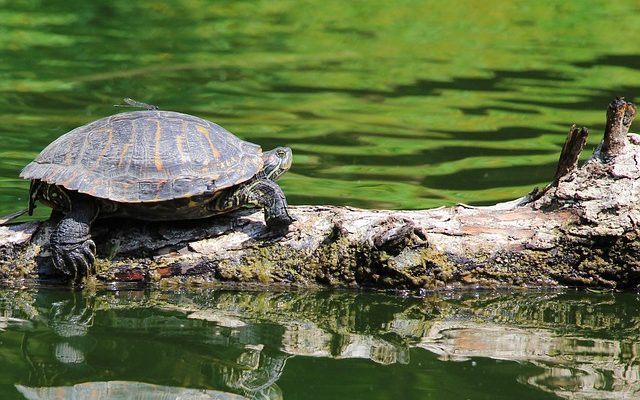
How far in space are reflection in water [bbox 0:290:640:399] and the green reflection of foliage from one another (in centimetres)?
296

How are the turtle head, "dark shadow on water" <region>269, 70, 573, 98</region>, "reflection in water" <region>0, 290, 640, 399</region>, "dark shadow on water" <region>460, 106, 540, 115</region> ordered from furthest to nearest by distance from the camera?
"dark shadow on water" <region>269, 70, 573, 98</region> < "dark shadow on water" <region>460, 106, 540, 115</region> < the turtle head < "reflection in water" <region>0, 290, 640, 399</region>

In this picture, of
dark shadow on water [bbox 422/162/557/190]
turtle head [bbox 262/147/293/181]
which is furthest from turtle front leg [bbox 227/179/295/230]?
dark shadow on water [bbox 422/162/557/190]

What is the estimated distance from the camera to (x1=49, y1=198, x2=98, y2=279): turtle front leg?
591 centimetres

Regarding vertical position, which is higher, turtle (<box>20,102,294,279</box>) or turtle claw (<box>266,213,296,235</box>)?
turtle (<box>20,102,294,279</box>)

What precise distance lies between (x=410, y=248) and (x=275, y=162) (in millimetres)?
1185

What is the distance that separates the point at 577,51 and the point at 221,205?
41.3ft

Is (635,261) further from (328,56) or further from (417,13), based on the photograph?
(417,13)

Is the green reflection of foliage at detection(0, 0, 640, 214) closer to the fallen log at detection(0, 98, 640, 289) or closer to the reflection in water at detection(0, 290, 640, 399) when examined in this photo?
the fallen log at detection(0, 98, 640, 289)

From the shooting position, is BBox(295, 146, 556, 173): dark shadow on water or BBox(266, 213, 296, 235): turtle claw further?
BBox(295, 146, 556, 173): dark shadow on water

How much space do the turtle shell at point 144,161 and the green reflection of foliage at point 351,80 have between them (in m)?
2.64

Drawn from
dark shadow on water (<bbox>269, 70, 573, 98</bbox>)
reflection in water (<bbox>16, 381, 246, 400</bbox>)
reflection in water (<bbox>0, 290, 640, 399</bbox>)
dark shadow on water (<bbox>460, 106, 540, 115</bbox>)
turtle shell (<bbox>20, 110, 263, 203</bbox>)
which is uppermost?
dark shadow on water (<bbox>269, 70, 573, 98</bbox>)

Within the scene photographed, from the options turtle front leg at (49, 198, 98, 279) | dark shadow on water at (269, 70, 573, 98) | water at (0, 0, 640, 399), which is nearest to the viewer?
water at (0, 0, 640, 399)

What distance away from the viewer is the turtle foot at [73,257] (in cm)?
592

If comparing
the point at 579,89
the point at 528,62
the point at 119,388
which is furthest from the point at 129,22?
the point at 119,388
